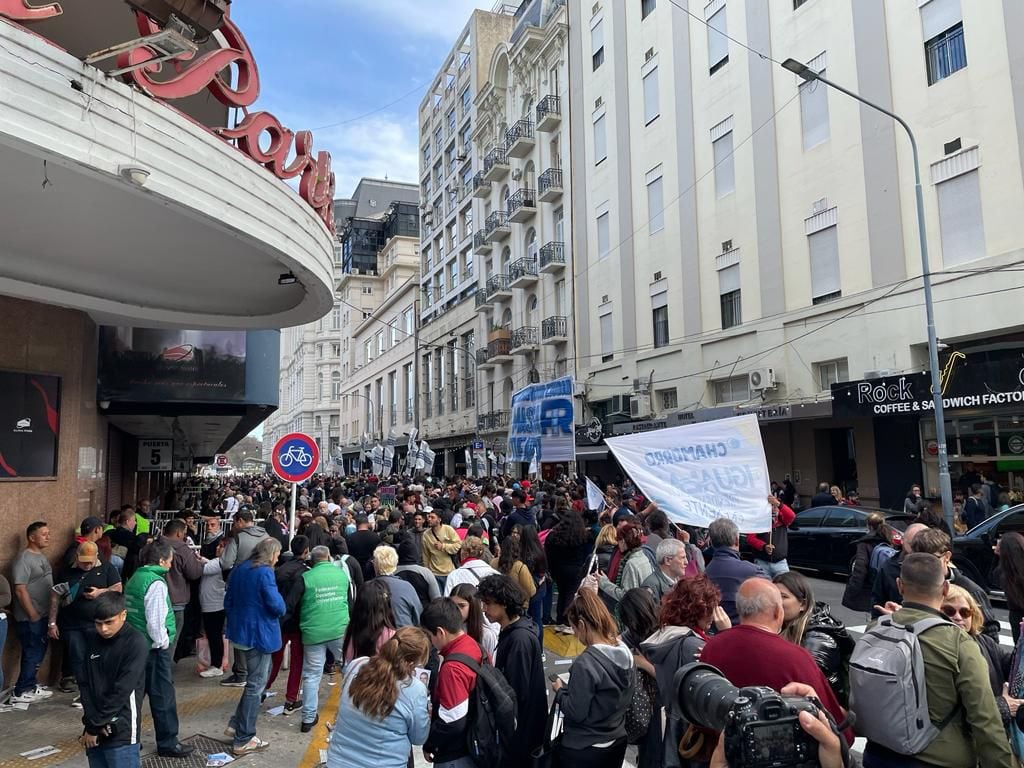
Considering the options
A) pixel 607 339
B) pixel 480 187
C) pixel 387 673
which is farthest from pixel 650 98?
pixel 387 673

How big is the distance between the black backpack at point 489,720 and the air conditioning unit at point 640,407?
74.9 feet

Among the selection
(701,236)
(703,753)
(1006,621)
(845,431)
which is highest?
(701,236)

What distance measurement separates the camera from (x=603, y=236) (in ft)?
98.3

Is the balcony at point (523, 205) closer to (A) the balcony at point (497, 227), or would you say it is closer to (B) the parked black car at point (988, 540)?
(A) the balcony at point (497, 227)

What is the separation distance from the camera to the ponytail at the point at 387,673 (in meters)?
3.74

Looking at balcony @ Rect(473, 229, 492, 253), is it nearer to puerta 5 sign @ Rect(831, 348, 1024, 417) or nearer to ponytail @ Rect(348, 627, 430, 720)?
puerta 5 sign @ Rect(831, 348, 1024, 417)

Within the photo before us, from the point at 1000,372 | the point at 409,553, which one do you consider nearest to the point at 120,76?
the point at 409,553

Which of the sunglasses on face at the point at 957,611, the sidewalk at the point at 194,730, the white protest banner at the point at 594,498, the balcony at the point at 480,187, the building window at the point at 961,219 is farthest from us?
the balcony at the point at 480,187

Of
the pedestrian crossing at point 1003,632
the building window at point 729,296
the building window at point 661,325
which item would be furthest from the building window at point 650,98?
the pedestrian crossing at point 1003,632

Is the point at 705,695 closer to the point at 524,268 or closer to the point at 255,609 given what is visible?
the point at 255,609

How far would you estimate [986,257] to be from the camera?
52.3ft

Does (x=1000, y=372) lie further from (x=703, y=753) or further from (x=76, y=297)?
(x=76, y=297)

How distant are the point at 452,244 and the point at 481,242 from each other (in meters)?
8.41

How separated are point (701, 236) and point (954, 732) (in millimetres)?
22397
